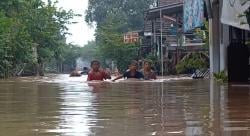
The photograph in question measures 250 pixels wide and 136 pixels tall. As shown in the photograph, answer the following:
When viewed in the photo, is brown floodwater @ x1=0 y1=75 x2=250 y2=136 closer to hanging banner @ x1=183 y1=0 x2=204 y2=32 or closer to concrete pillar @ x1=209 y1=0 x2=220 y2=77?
concrete pillar @ x1=209 y1=0 x2=220 y2=77

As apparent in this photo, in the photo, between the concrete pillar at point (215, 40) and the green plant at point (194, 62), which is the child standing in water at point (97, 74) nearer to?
the concrete pillar at point (215, 40)

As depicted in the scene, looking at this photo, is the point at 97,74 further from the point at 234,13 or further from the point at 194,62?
the point at 194,62

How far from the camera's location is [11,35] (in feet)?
132

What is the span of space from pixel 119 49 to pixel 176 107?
151ft

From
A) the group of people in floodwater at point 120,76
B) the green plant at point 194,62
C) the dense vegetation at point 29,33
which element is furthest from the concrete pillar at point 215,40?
the dense vegetation at point 29,33

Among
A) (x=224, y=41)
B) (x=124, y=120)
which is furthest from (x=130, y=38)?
(x=124, y=120)

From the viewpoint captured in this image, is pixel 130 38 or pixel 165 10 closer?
pixel 165 10

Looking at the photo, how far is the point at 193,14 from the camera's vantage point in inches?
1213

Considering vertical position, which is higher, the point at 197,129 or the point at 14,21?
the point at 14,21

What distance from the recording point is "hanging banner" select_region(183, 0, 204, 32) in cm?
2878

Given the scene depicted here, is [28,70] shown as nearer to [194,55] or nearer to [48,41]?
[48,41]

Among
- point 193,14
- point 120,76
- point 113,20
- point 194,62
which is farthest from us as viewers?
point 113,20

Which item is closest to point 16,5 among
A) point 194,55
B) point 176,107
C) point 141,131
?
point 194,55

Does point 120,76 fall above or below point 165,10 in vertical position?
below
